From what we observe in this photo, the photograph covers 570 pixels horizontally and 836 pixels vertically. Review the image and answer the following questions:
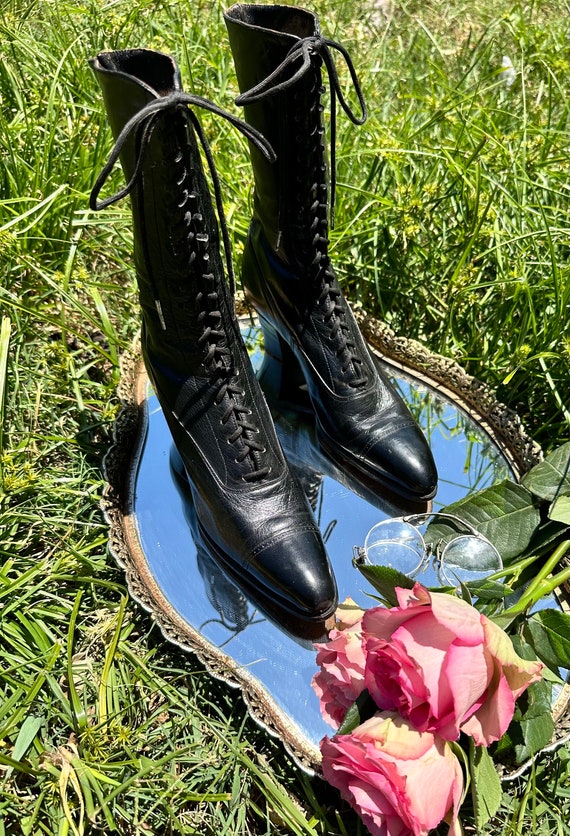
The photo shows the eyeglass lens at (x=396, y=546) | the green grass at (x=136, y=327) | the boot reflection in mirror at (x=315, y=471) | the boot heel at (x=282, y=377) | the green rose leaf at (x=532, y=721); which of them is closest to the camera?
the green rose leaf at (x=532, y=721)

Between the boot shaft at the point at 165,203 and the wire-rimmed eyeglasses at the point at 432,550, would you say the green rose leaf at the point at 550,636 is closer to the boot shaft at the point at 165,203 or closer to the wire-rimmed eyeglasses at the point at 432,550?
the wire-rimmed eyeglasses at the point at 432,550

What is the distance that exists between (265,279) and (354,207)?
541 millimetres

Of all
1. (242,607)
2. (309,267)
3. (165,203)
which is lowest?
(242,607)

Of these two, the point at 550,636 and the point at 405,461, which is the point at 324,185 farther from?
the point at 550,636

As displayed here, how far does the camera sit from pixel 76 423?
1.49m

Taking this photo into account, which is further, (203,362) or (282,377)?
(282,377)

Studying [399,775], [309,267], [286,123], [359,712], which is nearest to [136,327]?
[309,267]

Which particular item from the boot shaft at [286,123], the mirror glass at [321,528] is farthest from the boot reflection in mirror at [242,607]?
the boot shaft at [286,123]

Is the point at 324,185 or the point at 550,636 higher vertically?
the point at 324,185

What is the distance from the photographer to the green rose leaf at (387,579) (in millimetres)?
882

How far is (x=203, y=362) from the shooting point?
1.15 metres

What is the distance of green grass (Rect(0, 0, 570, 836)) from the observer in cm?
105

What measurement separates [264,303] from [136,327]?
1.37ft

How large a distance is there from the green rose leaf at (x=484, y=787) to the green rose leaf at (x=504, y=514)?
331mm
